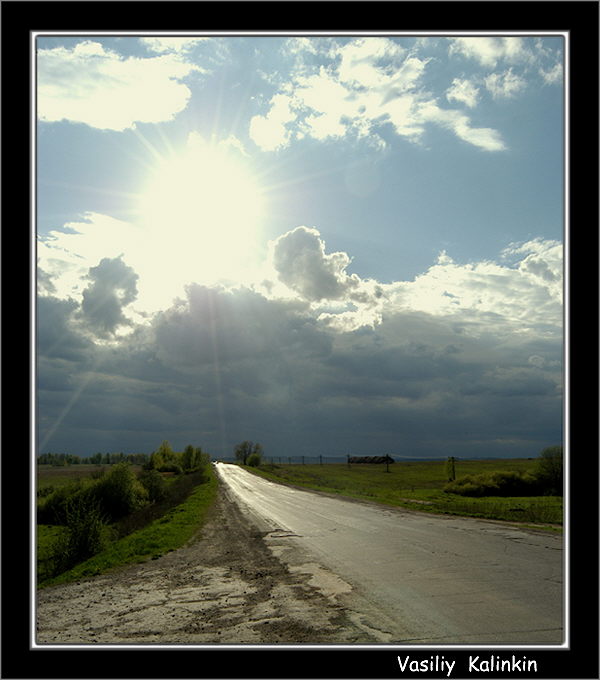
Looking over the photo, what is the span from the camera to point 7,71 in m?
4.52

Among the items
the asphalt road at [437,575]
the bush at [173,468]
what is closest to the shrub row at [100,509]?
the asphalt road at [437,575]

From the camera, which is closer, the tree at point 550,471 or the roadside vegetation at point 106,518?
the roadside vegetation at point 106,518

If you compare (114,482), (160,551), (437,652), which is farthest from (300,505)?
(437,652)

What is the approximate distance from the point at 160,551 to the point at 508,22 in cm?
1689

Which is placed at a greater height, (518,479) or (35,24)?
(35,24)

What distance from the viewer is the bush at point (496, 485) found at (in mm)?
46281

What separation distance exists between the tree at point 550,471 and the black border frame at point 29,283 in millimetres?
43667

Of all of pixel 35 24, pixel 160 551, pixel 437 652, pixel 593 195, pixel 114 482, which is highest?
pixel 35 24

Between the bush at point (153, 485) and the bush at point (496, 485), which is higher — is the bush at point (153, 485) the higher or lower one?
the lower one

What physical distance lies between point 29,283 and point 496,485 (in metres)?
50.6

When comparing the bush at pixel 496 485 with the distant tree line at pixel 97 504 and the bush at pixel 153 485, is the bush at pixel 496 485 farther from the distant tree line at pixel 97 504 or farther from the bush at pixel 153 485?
the bush at pixel 153 485

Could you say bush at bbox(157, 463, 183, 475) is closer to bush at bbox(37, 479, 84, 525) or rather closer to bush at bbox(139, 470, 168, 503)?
bush at bbox(139, 470, 168, 503)

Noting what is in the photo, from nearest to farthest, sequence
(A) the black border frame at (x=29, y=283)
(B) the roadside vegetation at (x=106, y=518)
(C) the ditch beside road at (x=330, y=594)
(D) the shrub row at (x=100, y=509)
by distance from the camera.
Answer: (A) the black border frame at (x=29, y=283) → (C) the ditch beside road at (x=330, y=594) → (B) the roadside vegetation at (x=106, y=518) → (D) the shrub row at (x=100, y=509)

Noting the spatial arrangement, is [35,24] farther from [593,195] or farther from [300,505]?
[300,505]
